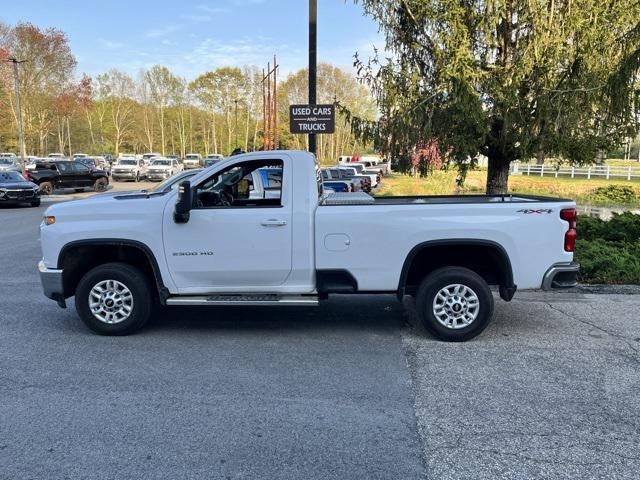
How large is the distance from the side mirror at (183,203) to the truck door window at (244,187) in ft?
0.64

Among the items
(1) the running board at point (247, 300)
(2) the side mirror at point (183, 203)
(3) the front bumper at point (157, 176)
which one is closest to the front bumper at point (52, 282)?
(1) the running board at point (247, 300)

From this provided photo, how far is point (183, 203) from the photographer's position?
5.36 metres

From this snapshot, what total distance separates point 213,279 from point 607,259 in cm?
607

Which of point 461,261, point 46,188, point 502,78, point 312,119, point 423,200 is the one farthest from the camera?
point 46,188

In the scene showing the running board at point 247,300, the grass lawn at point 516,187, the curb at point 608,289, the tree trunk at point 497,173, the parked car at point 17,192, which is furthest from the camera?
the grass lawn at point 516,187

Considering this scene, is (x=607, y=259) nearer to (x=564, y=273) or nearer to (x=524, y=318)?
(x=524, y=318)

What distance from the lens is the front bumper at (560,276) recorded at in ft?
17.7

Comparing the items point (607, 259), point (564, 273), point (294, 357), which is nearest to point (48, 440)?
point (294, 357)

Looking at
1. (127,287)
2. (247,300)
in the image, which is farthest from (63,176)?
(247,300)

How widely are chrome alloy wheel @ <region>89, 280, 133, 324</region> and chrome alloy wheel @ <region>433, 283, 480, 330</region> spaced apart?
317 centimetres

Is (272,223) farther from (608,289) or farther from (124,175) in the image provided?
(124,175)

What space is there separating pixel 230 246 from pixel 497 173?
717cm

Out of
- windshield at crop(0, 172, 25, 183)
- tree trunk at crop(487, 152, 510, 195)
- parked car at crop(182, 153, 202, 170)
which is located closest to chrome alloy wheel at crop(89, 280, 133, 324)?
tree trunk at crop(487, 152, 510, 195)

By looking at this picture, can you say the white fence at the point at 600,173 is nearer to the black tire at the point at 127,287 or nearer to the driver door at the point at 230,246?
the driver door at the point at 230,246
